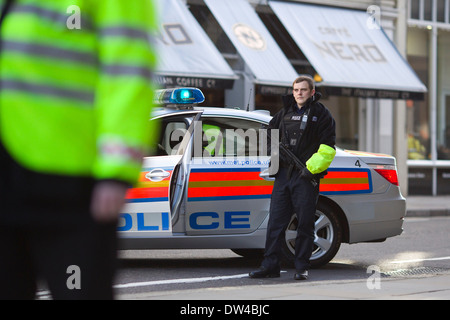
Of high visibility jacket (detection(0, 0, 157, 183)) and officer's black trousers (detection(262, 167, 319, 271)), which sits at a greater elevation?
high visibility jacket (detection(0, 0, 157, 183))

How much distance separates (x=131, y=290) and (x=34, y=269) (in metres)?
4.44

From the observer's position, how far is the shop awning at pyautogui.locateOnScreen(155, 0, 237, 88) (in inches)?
667

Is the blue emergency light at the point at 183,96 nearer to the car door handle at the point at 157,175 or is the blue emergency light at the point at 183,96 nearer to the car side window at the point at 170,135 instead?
the car side window at the point at 170,135

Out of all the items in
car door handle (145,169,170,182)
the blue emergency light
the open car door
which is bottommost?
the open car door

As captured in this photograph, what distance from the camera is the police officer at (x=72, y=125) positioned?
2.39 meters

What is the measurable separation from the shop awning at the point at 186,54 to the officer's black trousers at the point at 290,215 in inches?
357

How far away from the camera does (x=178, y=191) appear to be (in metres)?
7.98

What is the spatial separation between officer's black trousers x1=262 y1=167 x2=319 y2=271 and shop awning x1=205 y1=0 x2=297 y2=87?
10.3 m

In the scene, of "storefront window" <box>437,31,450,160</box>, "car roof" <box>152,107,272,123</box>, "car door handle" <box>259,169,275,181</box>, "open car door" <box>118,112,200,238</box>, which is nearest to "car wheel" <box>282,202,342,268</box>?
"car door handle" <box>259,169,275,181</box>

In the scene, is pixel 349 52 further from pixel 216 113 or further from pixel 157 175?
pixel 157 175

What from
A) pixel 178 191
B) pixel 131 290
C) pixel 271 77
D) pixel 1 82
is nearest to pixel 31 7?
pixel 1 82

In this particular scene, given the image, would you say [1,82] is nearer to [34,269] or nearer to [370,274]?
[34,269]

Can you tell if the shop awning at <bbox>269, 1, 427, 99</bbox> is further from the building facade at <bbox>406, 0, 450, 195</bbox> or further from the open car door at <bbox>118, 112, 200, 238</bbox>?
the open car door at <bbox>118, 112, 200, 238</bbox>

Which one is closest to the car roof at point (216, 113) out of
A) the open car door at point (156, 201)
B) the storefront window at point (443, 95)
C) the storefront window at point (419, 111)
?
the open car door at point (156, 201)
